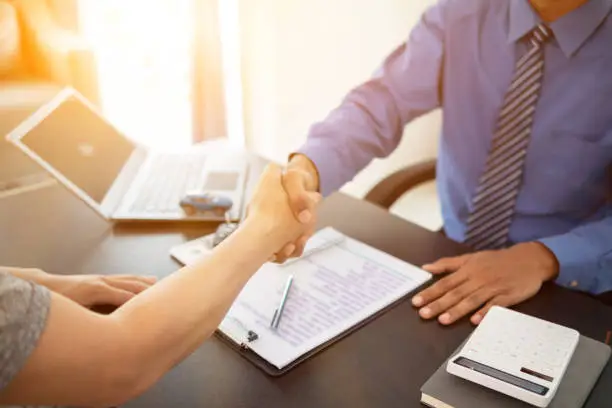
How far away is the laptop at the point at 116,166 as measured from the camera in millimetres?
1121

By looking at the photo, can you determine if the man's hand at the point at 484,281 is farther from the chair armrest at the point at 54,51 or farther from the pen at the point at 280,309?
the chair armrest at the point at 54,51

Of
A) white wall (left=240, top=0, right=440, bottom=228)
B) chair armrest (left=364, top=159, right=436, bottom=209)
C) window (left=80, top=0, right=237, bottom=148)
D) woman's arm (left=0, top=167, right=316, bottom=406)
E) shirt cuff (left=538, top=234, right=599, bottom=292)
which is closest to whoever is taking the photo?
woman's arm (left=0, top=167, right=316, bottom=406)

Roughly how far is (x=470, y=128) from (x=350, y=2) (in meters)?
1.03

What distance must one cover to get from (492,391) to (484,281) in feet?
0.88

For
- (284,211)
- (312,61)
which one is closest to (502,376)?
(284,211)

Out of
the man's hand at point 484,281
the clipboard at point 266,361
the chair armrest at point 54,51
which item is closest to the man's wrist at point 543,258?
the man's hand at point 484,281

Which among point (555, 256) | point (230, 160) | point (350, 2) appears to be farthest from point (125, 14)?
point (555, 256)

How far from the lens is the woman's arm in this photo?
52cm

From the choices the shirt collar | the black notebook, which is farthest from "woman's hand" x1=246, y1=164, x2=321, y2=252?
the shirt collar

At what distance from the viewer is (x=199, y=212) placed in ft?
3.79

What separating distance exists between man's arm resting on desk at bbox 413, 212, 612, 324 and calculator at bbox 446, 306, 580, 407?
69mm

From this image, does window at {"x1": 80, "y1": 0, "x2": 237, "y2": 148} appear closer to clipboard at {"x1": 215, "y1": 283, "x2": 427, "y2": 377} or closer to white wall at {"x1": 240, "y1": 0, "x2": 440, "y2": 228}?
white wall at {"x1": 240, "y1": 0, "x2": 440, "y2": 228}

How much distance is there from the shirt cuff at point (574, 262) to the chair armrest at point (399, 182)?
476 mm

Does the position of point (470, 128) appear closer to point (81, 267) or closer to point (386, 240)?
point (386, 240)
